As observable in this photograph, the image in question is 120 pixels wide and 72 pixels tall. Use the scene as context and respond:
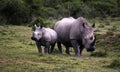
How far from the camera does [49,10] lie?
59188 millimetres

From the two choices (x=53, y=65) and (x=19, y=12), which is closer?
(x=53, y=65)

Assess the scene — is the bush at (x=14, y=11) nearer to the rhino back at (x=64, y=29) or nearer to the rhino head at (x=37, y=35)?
the rhino back at (x=64, y=29)

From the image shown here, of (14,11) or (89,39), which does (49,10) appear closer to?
(14,11)

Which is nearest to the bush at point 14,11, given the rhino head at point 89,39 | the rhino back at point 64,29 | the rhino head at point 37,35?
the rhino back at point 64,29

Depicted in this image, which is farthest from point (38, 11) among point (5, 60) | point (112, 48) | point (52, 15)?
point (5, 60)

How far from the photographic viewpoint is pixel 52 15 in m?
60.1

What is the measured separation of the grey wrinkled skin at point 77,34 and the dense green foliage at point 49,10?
80.7 feet

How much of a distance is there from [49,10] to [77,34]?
4334 centimetres

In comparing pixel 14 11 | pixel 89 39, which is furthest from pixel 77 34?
pixel 14 11

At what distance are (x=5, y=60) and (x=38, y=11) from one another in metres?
35.1

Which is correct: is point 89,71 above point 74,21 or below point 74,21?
below

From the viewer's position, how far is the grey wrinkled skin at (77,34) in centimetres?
1564

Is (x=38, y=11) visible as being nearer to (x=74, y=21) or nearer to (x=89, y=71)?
(x=74, y=21)

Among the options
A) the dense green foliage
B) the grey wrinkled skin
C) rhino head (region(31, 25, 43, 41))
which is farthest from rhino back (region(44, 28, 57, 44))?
the dense green foliage
